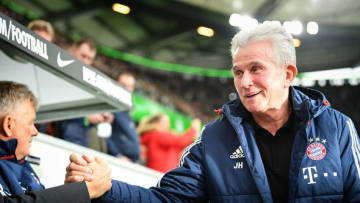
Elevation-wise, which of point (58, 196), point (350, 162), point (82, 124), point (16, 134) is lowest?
point (58, 196)

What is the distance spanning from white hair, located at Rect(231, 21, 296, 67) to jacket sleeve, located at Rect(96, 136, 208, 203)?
0.55 metres

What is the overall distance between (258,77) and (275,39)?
0.21 metres

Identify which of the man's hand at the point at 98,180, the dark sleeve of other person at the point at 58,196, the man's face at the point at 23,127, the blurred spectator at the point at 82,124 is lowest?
the dark sleeve of other person at the point at 58,196

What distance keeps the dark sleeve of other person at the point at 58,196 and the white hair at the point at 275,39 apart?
3.33 feet

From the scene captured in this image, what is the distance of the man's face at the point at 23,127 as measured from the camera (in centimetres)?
204

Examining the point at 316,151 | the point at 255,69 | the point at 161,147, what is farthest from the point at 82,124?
the point at 316,151

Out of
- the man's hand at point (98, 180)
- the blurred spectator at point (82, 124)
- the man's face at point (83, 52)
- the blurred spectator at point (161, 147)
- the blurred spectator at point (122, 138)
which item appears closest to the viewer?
the man's hand at point (98, 180)

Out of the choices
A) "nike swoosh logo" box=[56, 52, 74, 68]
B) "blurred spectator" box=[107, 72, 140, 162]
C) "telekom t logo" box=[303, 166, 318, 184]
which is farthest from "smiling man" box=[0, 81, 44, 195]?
"blurred spectator" box=[107, 72, 140, 162]

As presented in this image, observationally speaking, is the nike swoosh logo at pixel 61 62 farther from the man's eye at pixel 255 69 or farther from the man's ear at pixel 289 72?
the man's ear at pixel 289 72

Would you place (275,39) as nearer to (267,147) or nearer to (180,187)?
(267,147)

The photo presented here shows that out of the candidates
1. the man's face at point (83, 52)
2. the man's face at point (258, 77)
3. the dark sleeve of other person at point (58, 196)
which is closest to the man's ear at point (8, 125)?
the dark sleeve of other person at point (58, 196)

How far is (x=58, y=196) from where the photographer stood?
167 centimetres

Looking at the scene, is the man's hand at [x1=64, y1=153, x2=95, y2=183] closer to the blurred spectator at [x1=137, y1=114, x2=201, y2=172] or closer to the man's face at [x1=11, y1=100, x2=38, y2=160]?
the man's face at [x1=11, y1=100, x2=38, y2=160]

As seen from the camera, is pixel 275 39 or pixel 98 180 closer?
pixel 98 180
